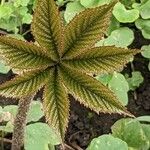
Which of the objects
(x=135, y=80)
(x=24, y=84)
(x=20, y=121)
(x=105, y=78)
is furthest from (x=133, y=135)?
(x=24, y=84)

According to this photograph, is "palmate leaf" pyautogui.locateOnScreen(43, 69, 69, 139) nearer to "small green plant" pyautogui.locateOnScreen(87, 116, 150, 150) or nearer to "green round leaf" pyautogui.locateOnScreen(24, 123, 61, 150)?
"green round leaf" pyautogui.locateOnScreen(24, 123, 61, 150)

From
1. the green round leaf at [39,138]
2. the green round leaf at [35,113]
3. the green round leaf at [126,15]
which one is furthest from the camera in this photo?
the green round leaf at [126,15]

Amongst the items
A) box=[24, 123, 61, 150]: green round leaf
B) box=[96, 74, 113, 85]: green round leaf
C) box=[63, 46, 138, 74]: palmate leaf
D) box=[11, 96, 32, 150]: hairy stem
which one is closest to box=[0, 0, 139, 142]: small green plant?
box=[63, 46, 138, 74]: palmate leaf

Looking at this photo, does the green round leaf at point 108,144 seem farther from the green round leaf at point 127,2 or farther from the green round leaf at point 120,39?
the green round leaf at point 127,2

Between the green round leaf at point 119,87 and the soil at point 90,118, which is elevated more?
the green round leaf at point 119,87

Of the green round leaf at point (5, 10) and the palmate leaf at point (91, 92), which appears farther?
the green round leaf at point (5, 10)

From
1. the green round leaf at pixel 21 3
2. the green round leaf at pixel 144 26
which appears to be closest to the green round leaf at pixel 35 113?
the green round leaf at pixel 21 3

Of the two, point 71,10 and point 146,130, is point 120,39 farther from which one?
point 146,130
